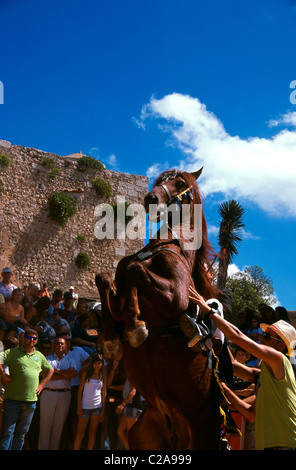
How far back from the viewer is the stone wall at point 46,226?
21.5m

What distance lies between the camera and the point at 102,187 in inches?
957

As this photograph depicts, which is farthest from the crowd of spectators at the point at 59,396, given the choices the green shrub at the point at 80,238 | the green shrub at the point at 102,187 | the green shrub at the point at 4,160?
the green shrub at the point at 102,187

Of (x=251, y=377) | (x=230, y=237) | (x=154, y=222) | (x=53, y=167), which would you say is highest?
(x=53, y=167)

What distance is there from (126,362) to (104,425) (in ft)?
16.8

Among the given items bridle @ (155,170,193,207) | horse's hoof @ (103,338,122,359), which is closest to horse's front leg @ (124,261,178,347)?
horse's hoof @ (103,338,122,359)

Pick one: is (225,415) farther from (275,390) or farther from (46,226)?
(46,226)

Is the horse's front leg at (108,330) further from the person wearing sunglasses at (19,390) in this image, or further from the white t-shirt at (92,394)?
the white t-shirt at (92,394)

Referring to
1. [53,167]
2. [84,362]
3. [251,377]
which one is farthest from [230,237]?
[251,377]

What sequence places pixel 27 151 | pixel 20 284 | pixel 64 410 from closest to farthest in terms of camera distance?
pixel 64 410 → pixel 20 284 → pixel 27 151

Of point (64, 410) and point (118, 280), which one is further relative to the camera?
point (64, 410)

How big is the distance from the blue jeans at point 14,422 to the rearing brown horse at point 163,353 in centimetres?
361

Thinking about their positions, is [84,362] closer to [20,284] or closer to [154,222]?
[154,222]

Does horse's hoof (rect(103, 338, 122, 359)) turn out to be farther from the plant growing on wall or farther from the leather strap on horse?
the plant growing on wall

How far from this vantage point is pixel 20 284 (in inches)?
829
